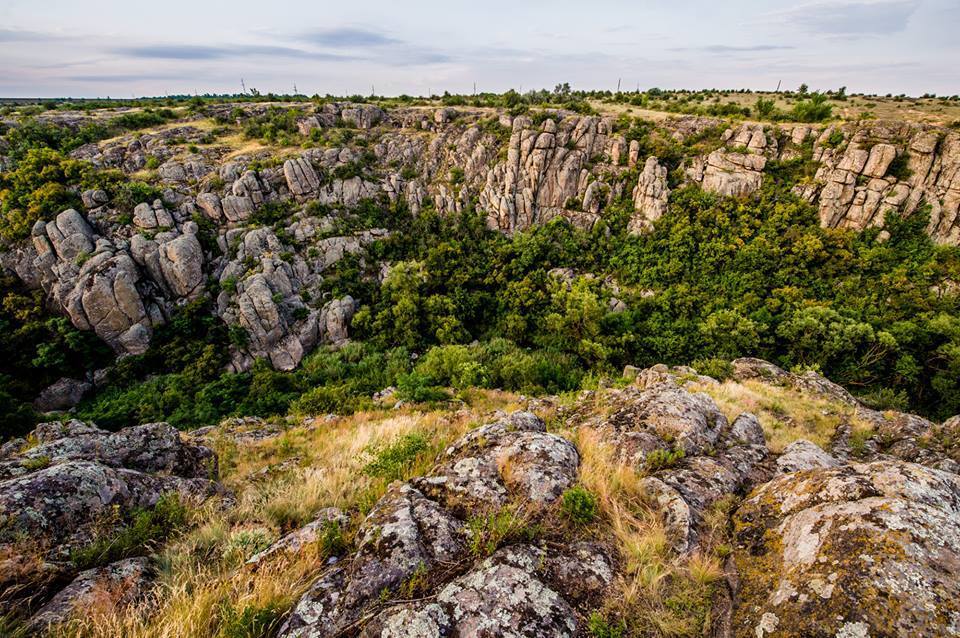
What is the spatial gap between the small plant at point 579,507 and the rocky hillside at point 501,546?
3 cm

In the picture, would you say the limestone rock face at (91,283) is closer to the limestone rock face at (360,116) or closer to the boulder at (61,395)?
the boulder at (61,395)

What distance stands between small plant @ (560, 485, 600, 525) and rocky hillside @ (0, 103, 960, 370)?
97.8ft

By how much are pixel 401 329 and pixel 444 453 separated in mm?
25134

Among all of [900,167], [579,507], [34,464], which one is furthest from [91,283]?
[900,167]

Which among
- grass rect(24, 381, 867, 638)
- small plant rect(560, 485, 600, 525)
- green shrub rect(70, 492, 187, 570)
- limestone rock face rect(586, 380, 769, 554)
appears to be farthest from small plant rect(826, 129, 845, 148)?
green shrub rect(70, 492, 187, 570)

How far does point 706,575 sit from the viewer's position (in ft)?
10.8

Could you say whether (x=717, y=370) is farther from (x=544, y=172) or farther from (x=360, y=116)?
(x=360, y=116)

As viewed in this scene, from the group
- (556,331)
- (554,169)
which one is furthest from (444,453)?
(554,169)

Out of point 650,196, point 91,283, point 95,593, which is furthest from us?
point 650,196

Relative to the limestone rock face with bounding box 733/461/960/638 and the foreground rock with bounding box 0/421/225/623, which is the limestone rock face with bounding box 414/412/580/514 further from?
the foreground rock with bounding box 0/421/225/623

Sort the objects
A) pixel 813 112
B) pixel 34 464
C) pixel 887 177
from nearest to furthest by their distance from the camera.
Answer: pixel 34 464, pixel 887 177, pixel 813 112

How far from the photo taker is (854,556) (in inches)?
114

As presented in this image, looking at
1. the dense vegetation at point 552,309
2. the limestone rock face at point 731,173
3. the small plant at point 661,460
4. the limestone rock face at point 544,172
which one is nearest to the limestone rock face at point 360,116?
the dense vegetation at point 552,309

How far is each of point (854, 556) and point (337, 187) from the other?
4174cm
